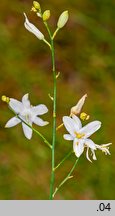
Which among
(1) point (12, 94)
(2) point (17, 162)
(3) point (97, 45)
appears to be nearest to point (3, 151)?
(2) point (17, 162)

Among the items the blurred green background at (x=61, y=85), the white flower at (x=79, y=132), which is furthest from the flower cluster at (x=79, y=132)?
the blurred green background at (x=61, y=85)

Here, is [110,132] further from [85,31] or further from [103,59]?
[85,31]

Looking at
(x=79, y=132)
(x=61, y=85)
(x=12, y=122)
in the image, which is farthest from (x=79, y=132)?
(x=61, y=85)

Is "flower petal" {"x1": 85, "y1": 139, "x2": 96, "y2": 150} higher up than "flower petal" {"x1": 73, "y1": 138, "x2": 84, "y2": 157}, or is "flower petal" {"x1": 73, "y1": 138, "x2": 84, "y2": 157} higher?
"flower petal" {"x1": 73, "y1": 138, "x2": 84, "y2": 157}

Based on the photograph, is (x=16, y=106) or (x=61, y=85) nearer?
(x=16, y=106)

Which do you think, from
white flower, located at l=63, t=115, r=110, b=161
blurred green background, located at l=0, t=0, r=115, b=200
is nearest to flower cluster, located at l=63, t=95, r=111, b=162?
white flower, located at l=63, t=115, r=110, b=161

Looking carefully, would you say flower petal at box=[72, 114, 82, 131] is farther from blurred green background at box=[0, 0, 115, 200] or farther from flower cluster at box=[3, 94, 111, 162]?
blurred green background at box=[0, 0, 115, 200]

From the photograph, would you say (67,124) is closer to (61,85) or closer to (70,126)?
(70,126)

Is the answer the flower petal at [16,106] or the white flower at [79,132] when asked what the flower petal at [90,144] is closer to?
the white flower at [79,132]
